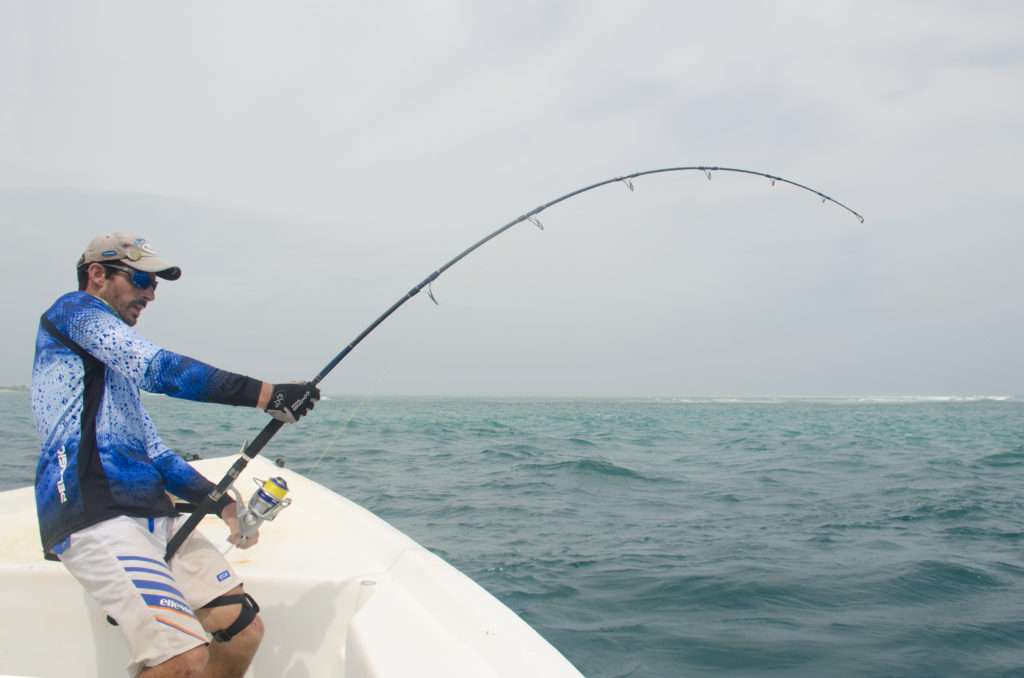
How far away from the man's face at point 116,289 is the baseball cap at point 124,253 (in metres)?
0.03

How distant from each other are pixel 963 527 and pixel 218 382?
7390mm

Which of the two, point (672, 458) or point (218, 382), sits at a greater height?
point (218, 382)

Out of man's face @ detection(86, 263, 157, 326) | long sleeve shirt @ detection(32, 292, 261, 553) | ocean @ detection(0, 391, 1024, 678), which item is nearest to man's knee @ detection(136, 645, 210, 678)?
long sleeve shirt @ detection(32, 292, 261, 553)

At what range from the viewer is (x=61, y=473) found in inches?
77.5

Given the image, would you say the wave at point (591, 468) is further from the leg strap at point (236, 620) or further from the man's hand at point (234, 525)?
the leg strap at point (236, 620)

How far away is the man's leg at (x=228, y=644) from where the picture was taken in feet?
7.21

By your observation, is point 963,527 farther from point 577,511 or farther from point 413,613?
point 413,613

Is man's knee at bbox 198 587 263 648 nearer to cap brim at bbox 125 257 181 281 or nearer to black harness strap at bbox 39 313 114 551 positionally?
black harness strap at bbox 39 313 114 551

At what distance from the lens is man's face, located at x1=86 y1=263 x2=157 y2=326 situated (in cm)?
215

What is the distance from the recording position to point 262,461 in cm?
507

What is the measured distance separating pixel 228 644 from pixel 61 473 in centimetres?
71

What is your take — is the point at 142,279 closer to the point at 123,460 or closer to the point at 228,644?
the point at 123,460

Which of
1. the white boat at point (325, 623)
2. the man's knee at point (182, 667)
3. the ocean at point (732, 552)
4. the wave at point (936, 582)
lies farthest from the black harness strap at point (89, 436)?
the wave at point (936, 582)

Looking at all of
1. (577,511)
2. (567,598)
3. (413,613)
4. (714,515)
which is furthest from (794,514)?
(413,613)
